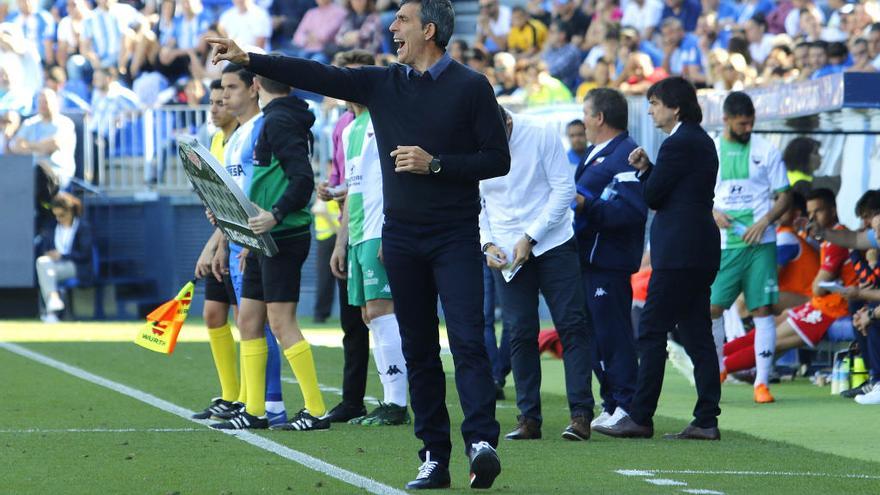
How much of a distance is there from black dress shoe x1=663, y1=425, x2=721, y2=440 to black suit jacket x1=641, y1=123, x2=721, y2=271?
868 millimetres

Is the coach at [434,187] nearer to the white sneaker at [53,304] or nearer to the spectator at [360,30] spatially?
the white sneaker at [53,304]

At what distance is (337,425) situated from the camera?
964 cm

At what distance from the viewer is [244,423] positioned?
9.26 meters

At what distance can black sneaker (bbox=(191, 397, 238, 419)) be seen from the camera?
983cm

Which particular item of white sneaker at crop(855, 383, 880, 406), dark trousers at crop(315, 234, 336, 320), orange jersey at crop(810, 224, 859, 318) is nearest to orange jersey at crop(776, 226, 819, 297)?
orange jersey at crop(810, 224, 859, 318)

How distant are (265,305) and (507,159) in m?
2.65

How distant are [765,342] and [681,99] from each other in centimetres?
316

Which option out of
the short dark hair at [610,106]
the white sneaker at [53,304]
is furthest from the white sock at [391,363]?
the white sneaker at [53,304]

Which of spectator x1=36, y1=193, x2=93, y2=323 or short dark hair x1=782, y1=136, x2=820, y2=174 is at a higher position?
short dark hair x1=782, y1=136, x2=820, y2=174

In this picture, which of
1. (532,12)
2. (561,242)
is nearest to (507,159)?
(561,242)

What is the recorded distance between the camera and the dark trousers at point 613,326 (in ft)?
31.2

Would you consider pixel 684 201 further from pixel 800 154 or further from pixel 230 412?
pixel 800 154

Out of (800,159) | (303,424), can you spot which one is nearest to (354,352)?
(303,424)

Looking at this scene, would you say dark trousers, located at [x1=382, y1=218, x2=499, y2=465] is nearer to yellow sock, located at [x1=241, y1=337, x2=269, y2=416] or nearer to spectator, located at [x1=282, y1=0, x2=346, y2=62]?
yellow sock, located at [x1=241, y1=337, x2=269, y2=416]
